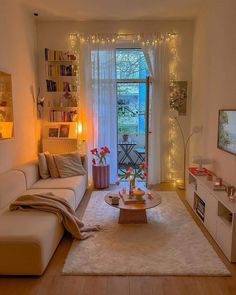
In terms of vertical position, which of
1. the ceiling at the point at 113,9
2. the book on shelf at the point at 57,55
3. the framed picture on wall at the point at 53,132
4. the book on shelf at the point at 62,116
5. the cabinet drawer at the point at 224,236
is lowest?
the cabinet drawer at the point at 224,236

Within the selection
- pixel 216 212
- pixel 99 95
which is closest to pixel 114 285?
pixel 216 212

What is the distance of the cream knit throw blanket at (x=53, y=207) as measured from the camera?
2.71 metres

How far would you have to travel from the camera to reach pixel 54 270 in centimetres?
232

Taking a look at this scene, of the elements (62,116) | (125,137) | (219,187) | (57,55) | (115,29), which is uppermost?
(115,29)

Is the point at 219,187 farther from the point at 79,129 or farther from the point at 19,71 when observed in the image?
the point at 19,71

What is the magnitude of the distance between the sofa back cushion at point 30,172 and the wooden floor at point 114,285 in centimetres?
153

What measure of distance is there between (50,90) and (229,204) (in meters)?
3.65

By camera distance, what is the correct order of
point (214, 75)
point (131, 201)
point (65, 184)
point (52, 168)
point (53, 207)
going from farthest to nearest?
point (52, 168) < point (214, 75) < point (65, 184) < point (131, 201) < point (53, 207)

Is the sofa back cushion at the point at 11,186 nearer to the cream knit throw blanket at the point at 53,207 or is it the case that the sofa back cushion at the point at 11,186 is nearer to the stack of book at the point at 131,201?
the cream knit throw blanket at the point at 53,207

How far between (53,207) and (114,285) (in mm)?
1019

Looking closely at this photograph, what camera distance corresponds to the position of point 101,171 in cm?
465

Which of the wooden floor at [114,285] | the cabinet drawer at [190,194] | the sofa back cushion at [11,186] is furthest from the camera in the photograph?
the cabinet drawer at [190,194]

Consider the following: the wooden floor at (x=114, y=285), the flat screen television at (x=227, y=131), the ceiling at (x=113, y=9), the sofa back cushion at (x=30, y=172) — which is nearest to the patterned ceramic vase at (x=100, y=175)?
the sofa back cushion at (x=30, y=172)

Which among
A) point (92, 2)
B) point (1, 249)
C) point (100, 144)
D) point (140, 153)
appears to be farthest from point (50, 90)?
point (1, 249)
